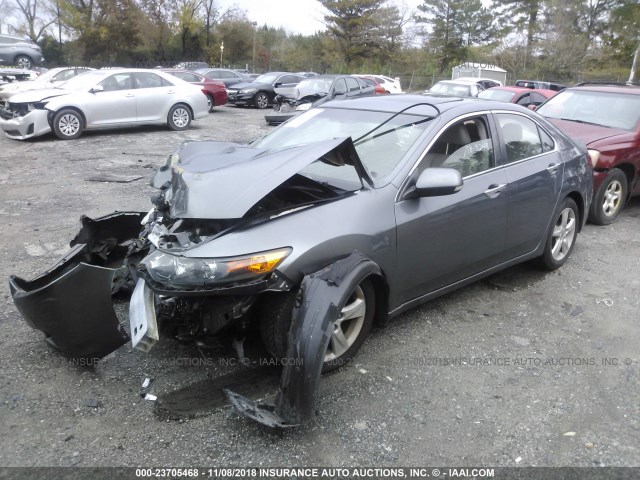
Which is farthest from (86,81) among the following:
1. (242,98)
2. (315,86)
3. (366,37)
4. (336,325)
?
(366,37)

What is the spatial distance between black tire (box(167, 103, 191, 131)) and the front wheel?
7.68m

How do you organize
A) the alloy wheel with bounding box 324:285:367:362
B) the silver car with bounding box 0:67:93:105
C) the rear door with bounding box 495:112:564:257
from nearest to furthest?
the alloy wheel with bounding box 324:285:367:362 → the rear door with bounding box 495:112:564:257 → the silver car with bounding box 0:67:93:105

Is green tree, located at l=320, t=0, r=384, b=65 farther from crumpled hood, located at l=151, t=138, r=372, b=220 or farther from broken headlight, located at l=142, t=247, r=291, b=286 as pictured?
broken headlight, located at l=142, t=247, r=291, b=286

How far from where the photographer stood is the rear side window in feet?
14.5

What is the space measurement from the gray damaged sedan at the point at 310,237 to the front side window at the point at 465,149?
1 centimetres

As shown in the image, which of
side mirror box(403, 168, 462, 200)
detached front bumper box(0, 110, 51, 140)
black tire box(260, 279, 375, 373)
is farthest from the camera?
detached front bumper box(0, 110, 51, 140)

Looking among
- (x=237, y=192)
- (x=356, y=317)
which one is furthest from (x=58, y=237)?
(x=356, y=317)

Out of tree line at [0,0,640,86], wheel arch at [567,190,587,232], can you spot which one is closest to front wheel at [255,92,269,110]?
wheel arch at [567,190,587,232]

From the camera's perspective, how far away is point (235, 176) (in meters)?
3.25

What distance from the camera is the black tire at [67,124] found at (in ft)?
37.3

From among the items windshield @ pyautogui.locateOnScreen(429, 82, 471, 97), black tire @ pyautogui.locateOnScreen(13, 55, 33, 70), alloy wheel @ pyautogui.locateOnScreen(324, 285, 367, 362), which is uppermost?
black tire @ pyautogui.locateOnScreen(13, 55, 33, 70)

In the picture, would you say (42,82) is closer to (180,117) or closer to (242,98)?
(180,117)

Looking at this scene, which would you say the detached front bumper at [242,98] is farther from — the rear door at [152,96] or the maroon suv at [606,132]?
the maroon suv at [606,132]

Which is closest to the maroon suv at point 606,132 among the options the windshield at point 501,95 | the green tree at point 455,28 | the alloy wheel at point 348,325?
the alloy wheel at point 348,325
